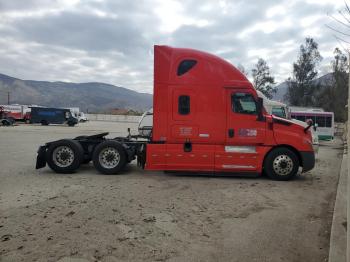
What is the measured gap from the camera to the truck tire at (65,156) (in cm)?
1121

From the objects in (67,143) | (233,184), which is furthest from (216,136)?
(67,143)

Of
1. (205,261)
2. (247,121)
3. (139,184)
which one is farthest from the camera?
(247,121)

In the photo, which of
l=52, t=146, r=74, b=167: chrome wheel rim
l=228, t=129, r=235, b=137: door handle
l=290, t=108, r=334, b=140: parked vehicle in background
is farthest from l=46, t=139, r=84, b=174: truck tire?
l=290, t=108, r=334, b=140: parked vehicle in background

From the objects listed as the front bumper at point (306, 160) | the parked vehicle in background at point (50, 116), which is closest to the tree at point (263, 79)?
the parked vehicle in background at point (50, 116)

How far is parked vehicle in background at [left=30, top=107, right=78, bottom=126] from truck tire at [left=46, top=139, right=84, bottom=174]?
149 feet

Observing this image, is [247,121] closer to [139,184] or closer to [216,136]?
[216,136]

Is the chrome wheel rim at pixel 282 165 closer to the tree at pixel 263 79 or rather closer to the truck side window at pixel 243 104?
the truck side window at pixel 243 104

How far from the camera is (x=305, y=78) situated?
71250mm

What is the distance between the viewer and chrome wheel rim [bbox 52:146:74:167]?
1126 cm

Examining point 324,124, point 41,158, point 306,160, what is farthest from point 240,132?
point 324,124

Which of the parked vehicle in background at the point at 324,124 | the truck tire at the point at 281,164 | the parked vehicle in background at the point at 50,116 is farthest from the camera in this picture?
the parked vehicle in background at the point at 50,116

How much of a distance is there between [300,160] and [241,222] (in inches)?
205

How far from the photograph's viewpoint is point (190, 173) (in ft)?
37.0

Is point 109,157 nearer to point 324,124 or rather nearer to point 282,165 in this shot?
point 282,165
